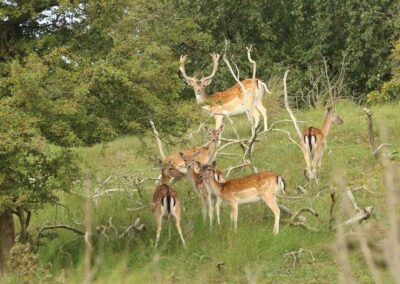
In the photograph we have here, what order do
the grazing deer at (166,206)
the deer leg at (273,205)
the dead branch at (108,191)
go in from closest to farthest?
the grazing deer at (166,206) → the deer leg at (273,205) → the dead branch at (108,191)

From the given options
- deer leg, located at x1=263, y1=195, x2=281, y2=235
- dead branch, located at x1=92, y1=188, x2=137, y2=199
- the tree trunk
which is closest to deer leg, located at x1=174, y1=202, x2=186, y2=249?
deer leg, located at x1=263, y1=195, x2=281, y2=235

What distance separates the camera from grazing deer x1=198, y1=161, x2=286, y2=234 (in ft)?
34.3

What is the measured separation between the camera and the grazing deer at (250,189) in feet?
34.3

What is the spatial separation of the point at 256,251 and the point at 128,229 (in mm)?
1685

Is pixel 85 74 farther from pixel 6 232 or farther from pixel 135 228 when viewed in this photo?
pixel 135 228

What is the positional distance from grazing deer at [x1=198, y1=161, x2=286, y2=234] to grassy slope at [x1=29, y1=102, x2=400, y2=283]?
1.04ft

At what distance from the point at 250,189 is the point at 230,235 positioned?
2.97 feet

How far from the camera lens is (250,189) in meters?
10.6

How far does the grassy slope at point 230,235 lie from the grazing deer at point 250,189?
1.04 feet

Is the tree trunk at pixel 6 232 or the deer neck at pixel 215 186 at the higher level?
the deer neck at pixel 215 186

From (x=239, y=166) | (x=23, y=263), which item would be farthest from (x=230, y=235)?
(x=23, y=263)

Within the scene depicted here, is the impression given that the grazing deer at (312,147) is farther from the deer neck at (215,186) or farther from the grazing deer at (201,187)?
the deer neck at (215,186)

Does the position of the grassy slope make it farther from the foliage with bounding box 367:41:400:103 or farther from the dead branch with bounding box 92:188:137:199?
the foliage with bounding box 367:41:400:103

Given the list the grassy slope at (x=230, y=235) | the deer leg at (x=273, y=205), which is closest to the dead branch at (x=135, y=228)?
the grassy slope at (x=230, y=235)
